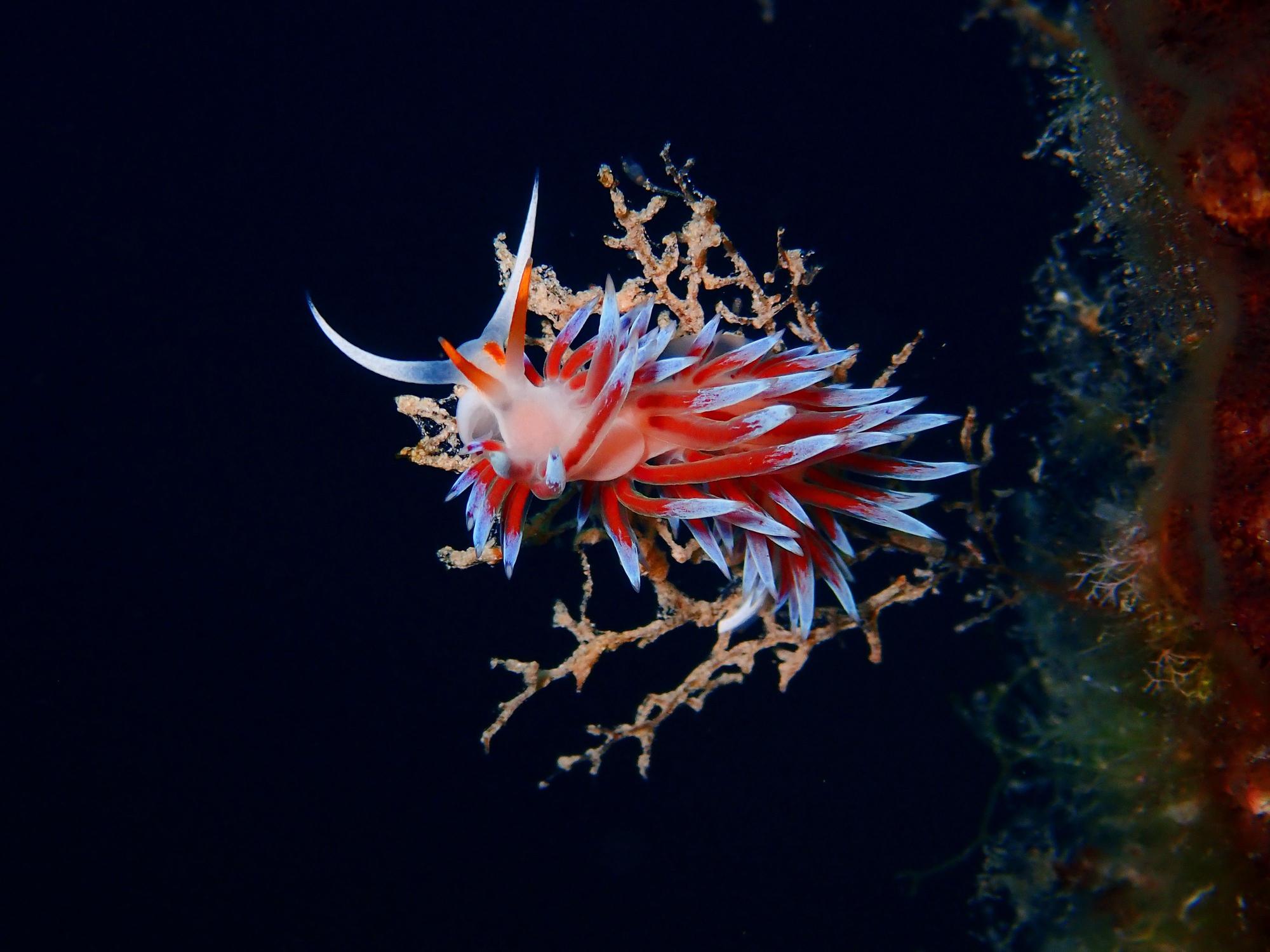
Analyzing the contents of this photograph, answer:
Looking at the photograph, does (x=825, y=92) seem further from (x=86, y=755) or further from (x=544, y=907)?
(x=86, y=755)

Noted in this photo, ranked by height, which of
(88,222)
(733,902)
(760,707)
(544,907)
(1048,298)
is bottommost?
(733,902)

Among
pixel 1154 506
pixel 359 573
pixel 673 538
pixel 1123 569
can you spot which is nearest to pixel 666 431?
pixel 673 538

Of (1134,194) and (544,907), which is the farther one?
(544,907)

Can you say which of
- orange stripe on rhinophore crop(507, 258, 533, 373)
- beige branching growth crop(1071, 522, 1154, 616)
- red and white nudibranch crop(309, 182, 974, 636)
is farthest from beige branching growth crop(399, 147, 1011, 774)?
beige branching growth crop(1071, 522, 1154, 616)

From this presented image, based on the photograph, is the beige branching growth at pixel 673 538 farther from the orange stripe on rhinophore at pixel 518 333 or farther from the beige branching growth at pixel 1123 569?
the beige branching growth at pixel 1123 569

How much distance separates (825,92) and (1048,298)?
7.45 ft

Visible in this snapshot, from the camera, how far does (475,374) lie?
2.17 metres

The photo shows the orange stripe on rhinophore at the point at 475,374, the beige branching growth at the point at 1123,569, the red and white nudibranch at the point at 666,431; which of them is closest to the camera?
the orange stripe on rhinophore at the point at 475,374

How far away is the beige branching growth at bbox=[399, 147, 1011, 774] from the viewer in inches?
104

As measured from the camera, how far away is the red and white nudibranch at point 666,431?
2275 mm

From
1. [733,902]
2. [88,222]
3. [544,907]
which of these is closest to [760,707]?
[733,902]

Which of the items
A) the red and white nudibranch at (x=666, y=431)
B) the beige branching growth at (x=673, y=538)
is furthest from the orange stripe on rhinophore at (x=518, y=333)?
the beige branching growth at (x=673, y=538)

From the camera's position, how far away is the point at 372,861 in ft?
25.1

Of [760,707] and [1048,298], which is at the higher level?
[1048,298]
